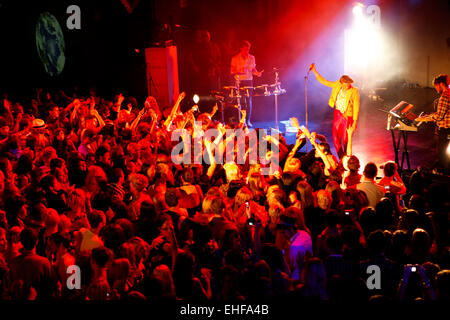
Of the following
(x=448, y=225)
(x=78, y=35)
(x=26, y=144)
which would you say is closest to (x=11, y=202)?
(x=26, y=144)

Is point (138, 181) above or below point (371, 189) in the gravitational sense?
above

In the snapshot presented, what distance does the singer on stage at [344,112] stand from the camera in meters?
7.51

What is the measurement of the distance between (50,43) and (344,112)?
26.1 feet

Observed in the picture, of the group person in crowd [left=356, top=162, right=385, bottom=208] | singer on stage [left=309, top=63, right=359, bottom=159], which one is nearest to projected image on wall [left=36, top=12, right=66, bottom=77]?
singer on stage [left=309, top=63, right=359, bottom=159]

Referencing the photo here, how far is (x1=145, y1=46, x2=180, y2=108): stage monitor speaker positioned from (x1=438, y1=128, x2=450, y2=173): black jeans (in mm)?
7617

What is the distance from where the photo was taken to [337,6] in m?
13.8

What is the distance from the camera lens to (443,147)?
21.8ft

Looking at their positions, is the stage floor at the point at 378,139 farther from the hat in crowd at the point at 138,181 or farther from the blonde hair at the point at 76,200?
the blonde hair at the point at 76,200

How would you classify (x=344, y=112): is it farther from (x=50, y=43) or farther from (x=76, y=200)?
(x=50, y=43)

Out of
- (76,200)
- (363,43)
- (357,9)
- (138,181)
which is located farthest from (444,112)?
(363,43)

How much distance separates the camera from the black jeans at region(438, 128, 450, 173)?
6.49 m

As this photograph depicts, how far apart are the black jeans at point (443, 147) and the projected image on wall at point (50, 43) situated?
9327 mm
